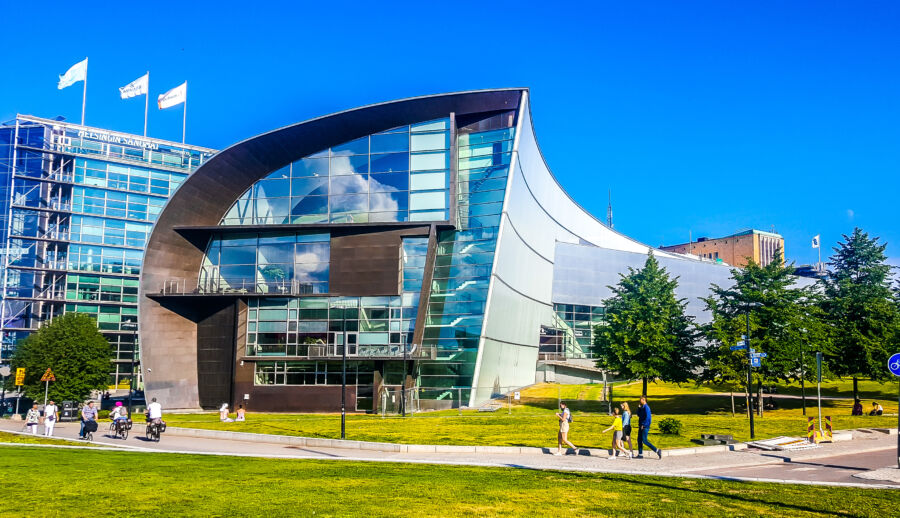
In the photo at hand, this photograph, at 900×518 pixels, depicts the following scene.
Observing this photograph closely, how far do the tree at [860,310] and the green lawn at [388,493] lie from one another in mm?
34325

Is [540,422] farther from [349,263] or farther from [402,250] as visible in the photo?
[349,263]

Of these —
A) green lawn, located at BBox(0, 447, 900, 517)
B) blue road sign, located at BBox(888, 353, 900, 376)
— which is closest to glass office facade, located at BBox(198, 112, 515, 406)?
green lawn, located at BBox(0, 447, 900, 517)

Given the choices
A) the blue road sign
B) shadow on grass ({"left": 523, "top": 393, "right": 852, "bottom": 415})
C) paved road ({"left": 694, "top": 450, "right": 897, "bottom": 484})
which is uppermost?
the blue road sign

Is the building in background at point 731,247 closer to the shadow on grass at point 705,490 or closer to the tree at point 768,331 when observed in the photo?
the tree at point 768,331

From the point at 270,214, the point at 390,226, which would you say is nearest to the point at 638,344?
the point at 390,226

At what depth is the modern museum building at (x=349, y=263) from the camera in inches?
1890

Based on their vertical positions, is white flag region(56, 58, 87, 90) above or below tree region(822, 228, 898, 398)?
above

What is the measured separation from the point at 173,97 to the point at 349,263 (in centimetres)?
3932

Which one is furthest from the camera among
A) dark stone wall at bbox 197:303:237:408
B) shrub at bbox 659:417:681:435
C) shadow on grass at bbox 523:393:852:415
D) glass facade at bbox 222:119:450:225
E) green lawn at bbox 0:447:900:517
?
dark stone wall at bbox 197:303:237:408

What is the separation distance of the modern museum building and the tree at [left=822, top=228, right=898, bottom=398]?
21762mm

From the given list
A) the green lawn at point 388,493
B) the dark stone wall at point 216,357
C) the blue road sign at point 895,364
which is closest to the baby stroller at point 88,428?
the green lawn at point 388,493

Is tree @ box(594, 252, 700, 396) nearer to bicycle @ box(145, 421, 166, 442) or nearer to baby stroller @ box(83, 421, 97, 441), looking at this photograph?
bicycle @ box(145, 421, 166, 442)

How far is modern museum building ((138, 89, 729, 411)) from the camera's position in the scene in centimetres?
4800

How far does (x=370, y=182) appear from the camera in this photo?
4956cm
